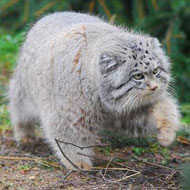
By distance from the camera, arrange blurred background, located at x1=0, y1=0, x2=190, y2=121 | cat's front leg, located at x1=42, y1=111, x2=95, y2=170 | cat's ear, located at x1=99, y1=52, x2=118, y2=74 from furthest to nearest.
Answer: blurred background, located at x1=0, y1=0, x2=190, y2=121
cat's front leg, located at x1=42, y1=111, x2=95, y2=170
cat's ear, located at x1=99, y1=52, x2=118, y2=74

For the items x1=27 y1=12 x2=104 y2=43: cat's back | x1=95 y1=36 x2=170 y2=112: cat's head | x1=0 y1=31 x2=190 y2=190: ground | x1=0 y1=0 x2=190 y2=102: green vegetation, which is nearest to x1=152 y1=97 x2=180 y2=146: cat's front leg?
x1=95 y1=36 x2=170 y2=112: cat's head

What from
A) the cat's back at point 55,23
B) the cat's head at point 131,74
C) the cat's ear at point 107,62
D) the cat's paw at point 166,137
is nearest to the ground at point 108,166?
the cat's paw at point 166,137

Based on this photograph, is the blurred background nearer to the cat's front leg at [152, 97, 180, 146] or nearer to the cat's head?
the cat's front leg at [152, 97, 180, 146]

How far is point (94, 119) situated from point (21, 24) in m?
4.98

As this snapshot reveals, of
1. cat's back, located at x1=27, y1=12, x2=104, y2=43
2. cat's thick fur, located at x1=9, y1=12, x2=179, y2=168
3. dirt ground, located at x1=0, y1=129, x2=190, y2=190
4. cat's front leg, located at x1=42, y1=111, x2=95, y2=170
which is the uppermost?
cat's back, located at x1=27, y1=12, x2=104, y2=43

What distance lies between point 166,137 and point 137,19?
397 centimetres

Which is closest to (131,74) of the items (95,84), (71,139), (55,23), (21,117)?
(95,84)

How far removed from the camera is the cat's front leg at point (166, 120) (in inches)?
198

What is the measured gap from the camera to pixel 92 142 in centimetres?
549

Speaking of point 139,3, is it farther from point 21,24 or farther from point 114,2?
point 21,24

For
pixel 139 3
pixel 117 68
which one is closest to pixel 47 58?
pixel 117 68

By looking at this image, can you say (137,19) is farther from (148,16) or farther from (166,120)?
(166,120)

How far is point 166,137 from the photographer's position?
16.5 feet

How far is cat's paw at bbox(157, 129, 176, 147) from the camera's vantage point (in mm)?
5004
